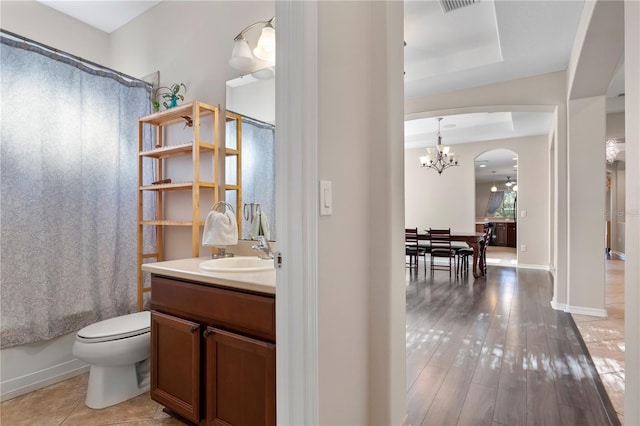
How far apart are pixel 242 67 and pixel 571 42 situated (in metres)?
3.21

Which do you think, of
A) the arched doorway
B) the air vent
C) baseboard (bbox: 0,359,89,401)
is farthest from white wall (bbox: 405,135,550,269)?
baseboard (bbox: 0,359,89,401)

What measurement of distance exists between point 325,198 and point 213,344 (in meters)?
0.88

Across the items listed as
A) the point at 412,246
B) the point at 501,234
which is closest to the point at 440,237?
the point at 412,246

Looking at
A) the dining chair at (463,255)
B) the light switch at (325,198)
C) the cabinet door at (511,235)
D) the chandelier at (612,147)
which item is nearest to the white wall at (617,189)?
the chandelier at (612,147)

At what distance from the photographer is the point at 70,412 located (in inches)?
74.2

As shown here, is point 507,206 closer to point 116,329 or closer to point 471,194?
point 471,194

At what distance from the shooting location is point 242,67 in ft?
7.07

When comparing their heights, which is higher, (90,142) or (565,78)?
(565,78)

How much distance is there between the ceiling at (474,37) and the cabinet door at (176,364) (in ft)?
8.60

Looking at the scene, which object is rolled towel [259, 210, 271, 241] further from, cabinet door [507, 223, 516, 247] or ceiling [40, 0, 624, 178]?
cabinet door [507, 223, 516, 247]

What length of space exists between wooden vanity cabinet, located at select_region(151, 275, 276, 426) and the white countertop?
32 millimetres

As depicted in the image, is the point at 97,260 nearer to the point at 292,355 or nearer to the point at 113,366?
the point at 113,366

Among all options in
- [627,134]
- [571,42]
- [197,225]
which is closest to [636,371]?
[627,134]

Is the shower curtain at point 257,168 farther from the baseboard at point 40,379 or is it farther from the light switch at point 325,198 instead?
the baseboard at point 40,379
